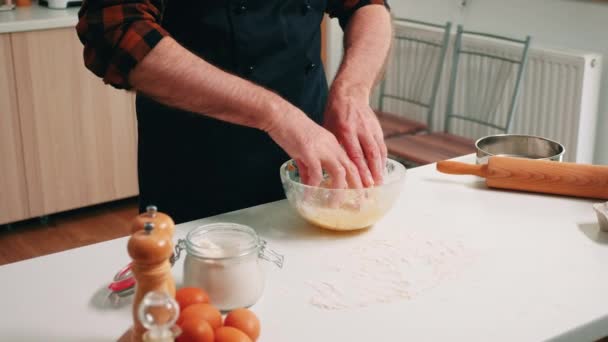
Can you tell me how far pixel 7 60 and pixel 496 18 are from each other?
2.00 meters

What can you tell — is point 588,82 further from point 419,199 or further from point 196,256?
point 196,256

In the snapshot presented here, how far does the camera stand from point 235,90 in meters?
1.17

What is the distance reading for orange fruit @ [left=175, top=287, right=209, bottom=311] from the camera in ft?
2.91

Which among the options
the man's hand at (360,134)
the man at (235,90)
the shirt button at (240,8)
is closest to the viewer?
the man at (235,90)

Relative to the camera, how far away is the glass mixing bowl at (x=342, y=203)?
1219mm

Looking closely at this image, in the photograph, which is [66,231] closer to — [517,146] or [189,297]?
[517,146]

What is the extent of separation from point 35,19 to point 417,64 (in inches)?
65.1

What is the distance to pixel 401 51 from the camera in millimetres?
3557

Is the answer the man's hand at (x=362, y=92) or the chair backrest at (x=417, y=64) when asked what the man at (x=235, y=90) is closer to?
the man's hand at (x=362, y=92)

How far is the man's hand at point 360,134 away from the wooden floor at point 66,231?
1.92 meters

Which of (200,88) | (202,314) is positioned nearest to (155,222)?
(202,314)

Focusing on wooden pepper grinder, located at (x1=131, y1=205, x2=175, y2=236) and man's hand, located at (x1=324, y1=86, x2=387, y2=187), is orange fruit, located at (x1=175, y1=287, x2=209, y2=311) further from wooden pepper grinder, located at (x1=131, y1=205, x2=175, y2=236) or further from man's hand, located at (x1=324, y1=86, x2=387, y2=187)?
man's hand, located at (x1=324, y1=86, x2=387, y2=187)

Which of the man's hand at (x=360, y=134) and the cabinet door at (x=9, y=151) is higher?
the man's hand at (x=360, y=134)

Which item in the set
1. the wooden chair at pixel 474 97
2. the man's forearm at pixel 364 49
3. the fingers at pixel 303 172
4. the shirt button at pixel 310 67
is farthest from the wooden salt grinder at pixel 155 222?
the wooden chair at pixel 474 97
